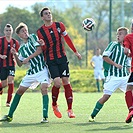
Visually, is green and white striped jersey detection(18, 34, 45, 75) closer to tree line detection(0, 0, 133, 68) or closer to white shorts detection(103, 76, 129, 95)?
white shorts detection(103, 76, 129, 95)

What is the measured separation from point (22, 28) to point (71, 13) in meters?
76.0

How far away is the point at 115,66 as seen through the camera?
11664 mm

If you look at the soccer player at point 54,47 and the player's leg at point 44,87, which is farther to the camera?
the soccer player at point 54,47

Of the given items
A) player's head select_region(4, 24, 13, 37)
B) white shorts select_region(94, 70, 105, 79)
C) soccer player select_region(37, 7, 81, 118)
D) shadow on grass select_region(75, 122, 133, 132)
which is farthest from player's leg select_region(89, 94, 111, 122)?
white shorts select_region(94, 70, 105, 79)

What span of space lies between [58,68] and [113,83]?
1.10 meters

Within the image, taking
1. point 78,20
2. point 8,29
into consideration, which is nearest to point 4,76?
point 8,29

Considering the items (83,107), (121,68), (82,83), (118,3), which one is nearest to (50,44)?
(121,68)

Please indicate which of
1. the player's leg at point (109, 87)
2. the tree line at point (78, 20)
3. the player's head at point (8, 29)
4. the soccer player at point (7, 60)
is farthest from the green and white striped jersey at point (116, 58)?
the tree line at point (78, 20)

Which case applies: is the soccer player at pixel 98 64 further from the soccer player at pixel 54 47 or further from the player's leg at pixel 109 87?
the player's leg at pixel 109 87

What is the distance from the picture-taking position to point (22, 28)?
1191 centimetres

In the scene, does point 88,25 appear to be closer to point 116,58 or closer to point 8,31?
point 116,58

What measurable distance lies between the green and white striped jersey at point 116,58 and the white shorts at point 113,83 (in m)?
0.08

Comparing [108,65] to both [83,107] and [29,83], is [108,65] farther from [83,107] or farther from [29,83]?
[83,107]

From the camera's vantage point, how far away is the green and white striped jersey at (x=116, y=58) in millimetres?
11727
